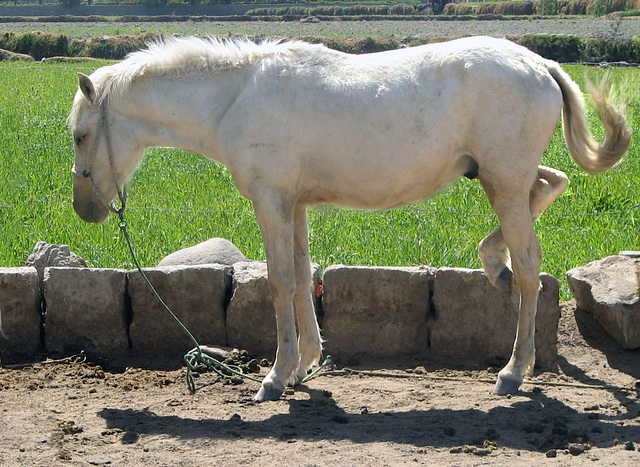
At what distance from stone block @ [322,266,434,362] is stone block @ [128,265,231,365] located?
32.8 inches

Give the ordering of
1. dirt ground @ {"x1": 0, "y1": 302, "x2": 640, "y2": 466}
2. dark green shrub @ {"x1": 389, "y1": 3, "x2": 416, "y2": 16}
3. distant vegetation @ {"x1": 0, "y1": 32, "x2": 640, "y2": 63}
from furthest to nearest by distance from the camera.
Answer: dark green shrub @ {"x1": 389, "y1": 3, "x2": 416, "y2": 16}, distant vegetation @ {"x1": 0, "y1": 32, "x2": 640, "y2": 63}, dirt ground @ {"x1": 0, "y1": 302, "x2": 640, "y2": 466}

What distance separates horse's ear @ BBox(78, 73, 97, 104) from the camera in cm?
530

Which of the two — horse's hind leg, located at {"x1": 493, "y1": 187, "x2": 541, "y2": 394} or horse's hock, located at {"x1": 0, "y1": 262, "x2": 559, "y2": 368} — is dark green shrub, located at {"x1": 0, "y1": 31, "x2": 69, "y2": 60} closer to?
horse's hock, located at {"x1": 0, "y1": 262, "x2": 559, "y2": 368}

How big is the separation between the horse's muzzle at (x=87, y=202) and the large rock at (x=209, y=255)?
125 centimetres

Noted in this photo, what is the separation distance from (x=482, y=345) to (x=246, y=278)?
1828 millimetres

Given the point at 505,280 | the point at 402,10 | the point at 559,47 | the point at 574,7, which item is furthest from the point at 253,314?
the point at 402,10

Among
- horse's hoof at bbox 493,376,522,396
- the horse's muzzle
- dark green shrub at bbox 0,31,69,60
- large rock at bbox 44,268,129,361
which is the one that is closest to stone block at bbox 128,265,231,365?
large rock at bbox 44,268,129,361

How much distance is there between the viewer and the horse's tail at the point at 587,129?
18.0ft

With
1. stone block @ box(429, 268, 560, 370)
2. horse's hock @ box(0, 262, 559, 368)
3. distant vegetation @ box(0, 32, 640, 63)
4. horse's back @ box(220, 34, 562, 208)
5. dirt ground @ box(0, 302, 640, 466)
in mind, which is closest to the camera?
dirt ground @ box(0, 302, 640, 466)

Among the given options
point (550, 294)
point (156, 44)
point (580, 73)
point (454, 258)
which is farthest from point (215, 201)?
point (580, 73)

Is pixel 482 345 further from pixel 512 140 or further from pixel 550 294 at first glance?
pixel 512 140

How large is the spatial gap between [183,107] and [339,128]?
104 cm

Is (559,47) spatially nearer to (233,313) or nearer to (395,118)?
(233,313)

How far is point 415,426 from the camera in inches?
194
